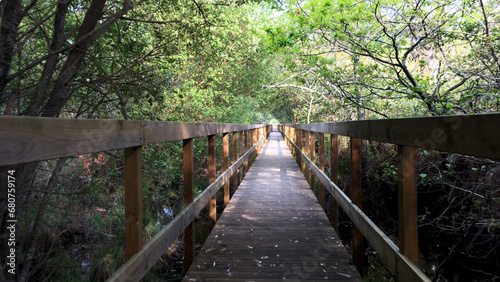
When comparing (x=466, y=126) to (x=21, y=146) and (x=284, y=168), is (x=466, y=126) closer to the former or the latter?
(x=21, y=146)

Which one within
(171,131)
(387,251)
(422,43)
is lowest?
(387,251)

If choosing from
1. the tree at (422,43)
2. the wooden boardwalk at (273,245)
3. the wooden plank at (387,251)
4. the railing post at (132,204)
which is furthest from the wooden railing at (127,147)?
the tree at (422,43)

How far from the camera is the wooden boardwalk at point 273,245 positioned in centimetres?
267

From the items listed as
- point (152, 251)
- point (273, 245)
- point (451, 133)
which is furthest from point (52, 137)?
point (273, 245)

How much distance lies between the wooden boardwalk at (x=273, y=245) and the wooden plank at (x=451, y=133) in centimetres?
141

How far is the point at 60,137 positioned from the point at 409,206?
1.50m

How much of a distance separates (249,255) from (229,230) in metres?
0.76

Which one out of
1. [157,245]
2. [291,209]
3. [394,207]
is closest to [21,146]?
[157,245]

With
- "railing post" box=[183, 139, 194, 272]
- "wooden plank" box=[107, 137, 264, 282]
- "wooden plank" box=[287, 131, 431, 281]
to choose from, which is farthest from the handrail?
"wooden plank" box=[287, 131, 431, 281]

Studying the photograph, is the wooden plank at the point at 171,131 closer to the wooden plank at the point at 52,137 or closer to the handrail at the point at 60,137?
the handrail at the point at 60,137

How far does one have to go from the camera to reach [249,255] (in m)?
3.06

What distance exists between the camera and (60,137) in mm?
1072

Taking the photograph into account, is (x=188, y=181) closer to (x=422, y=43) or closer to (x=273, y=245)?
(x=273, y=245)

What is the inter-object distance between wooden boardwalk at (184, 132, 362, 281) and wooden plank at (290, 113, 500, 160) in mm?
1409
